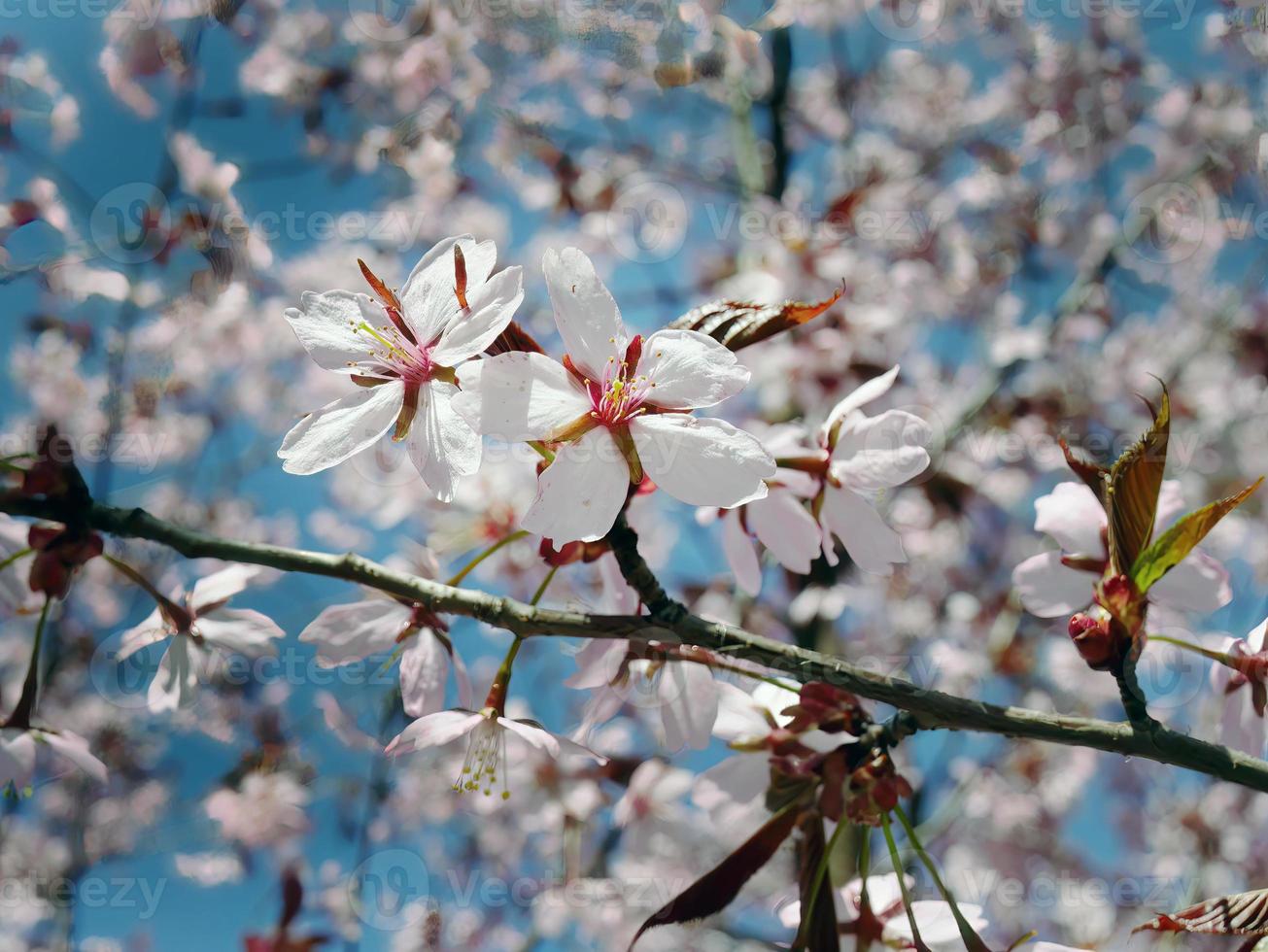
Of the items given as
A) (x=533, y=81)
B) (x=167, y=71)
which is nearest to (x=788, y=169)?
(x=533, y=81)

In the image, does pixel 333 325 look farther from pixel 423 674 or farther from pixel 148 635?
pixel 148 635

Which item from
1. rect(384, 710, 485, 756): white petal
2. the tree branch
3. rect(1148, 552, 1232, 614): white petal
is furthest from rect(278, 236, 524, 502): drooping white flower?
rect(1148, 552, 1232, 614): white petal

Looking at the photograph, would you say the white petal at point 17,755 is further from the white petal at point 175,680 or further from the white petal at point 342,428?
the white petal at point 342,428

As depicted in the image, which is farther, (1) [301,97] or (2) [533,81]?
(2) [533,81]

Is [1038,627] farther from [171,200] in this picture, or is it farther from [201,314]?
[201,314]

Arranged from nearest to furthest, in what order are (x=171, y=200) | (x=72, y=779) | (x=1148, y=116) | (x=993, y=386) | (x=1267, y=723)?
(x=1267, y=723), (x=171, y=200), (x=993, y=386), (x=72, y=779), (x=1148, y=116)
